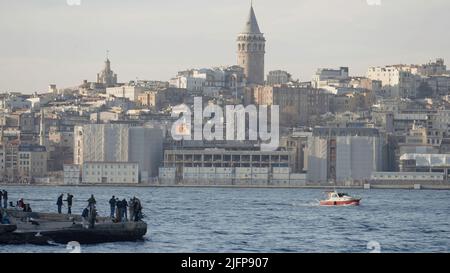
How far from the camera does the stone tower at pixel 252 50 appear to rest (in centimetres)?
7288

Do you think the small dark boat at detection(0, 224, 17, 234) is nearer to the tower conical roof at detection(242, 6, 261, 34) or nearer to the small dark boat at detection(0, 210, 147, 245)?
the small dark boat at detection(0, 210, 147, 245)

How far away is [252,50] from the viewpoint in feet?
249

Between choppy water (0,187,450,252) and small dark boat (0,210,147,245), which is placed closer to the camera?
small dark boat (0,210,147,245)

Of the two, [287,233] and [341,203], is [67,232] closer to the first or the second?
[287,233]

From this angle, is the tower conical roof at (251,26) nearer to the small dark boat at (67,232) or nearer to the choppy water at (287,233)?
the choppy water at (287,233)

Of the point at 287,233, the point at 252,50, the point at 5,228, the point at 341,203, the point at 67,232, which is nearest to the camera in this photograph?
the point at 5,228

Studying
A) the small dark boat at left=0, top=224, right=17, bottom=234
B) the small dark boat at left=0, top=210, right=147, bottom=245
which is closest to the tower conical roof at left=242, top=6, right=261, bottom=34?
the small dark boat at left=0, top=210, right=147, bottom=245

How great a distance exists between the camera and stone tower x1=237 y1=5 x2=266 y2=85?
7288 centimetres

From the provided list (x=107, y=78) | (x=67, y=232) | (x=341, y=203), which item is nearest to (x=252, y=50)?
(x=107, y=78)

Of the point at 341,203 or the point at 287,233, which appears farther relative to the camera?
the point at 341,203

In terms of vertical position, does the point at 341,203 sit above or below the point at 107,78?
below

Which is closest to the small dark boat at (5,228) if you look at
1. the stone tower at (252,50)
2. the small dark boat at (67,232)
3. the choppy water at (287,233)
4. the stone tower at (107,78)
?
the small dark boat at (67,232)
